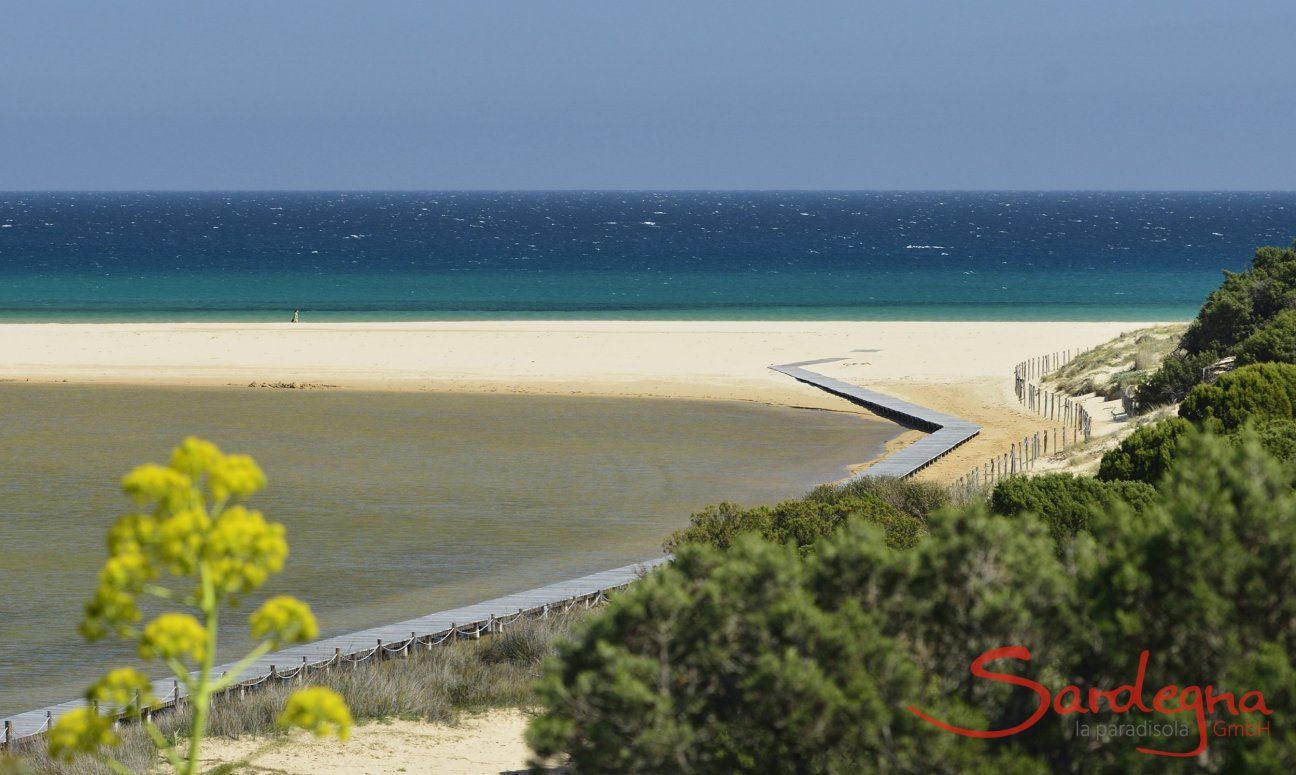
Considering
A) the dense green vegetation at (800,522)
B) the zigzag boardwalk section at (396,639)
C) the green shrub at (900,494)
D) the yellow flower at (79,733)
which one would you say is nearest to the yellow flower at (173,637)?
the yellow flower at (79,733)

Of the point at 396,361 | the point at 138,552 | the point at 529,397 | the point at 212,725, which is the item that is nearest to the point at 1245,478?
the point at 138,552

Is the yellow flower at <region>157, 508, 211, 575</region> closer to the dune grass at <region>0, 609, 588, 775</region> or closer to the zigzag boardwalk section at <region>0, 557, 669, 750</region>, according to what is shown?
the dune grass at <region>0, 609, 588, 775</region>

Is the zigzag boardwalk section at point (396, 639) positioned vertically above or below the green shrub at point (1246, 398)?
below

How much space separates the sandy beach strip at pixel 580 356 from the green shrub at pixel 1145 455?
42.6 ft

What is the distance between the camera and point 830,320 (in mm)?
69438

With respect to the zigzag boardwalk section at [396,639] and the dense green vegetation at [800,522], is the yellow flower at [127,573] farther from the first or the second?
the dense green vegetation at [800,522]

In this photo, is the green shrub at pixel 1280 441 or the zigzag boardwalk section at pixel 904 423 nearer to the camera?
the green shrub at pixel 1280 441

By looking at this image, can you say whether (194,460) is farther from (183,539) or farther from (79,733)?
(79,733)

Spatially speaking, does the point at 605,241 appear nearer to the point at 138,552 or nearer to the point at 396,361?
the point at 396,361

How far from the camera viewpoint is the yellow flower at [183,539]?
4.58m

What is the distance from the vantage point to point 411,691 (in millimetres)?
13680

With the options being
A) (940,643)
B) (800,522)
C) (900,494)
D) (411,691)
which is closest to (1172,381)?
(900,494)

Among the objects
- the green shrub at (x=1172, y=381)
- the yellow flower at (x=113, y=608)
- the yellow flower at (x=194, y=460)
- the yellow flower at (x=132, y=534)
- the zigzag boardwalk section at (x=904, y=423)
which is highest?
the yellow flower at (x=194, y=460)

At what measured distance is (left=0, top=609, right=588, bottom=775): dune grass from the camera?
12.0 metres
